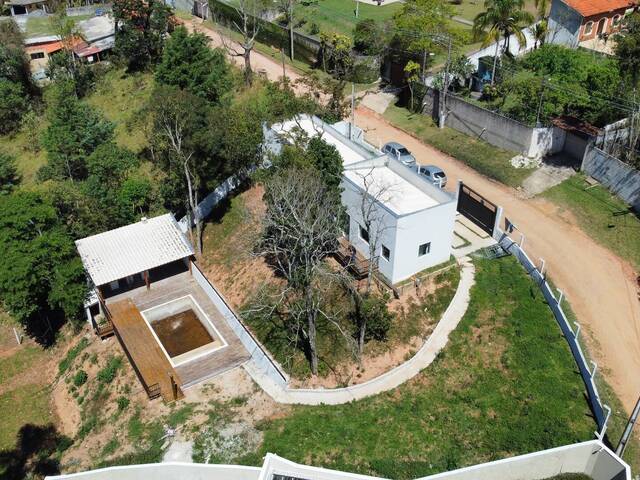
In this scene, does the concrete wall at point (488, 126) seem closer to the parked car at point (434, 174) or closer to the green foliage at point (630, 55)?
the parked car at point (434, 174)

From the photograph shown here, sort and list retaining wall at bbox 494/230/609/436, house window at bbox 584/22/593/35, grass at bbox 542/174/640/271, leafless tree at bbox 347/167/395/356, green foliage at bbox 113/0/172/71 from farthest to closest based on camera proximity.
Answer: green foliage at bbox 113/0/172/71, house window at bbox 584/22/593/35, grass at bbox 542/174/640/271, leafless tree at bbox 347/167/395/356, retaining wall at bbox 494/230/609/436

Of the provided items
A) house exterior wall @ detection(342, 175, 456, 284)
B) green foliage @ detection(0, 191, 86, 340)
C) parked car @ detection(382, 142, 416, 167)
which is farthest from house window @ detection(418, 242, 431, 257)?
green foliage @ detection(0, 191, 86, 340)

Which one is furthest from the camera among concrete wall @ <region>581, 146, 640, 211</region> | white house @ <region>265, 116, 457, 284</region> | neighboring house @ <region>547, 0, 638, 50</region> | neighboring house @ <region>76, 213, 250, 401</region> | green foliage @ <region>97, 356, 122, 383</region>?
neighboring house @ <region>547, 0, 638, 50</region>

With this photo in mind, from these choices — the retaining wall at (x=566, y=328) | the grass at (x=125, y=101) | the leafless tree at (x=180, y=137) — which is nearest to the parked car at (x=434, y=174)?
the retaining wall at (x=566, y=328)

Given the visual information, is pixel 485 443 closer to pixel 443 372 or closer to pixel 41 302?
pixel 443 372

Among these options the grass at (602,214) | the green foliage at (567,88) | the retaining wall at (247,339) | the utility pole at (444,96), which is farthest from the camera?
the utility pole at (444,96)

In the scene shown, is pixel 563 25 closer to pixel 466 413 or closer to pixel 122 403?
pixel 466 413

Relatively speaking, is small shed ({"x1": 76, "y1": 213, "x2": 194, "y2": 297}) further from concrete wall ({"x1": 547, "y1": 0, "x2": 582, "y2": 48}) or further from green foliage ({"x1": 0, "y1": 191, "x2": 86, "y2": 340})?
concrete wall ({"x1": 547, "y1": 0, "x2": 582, "y2": 48})
